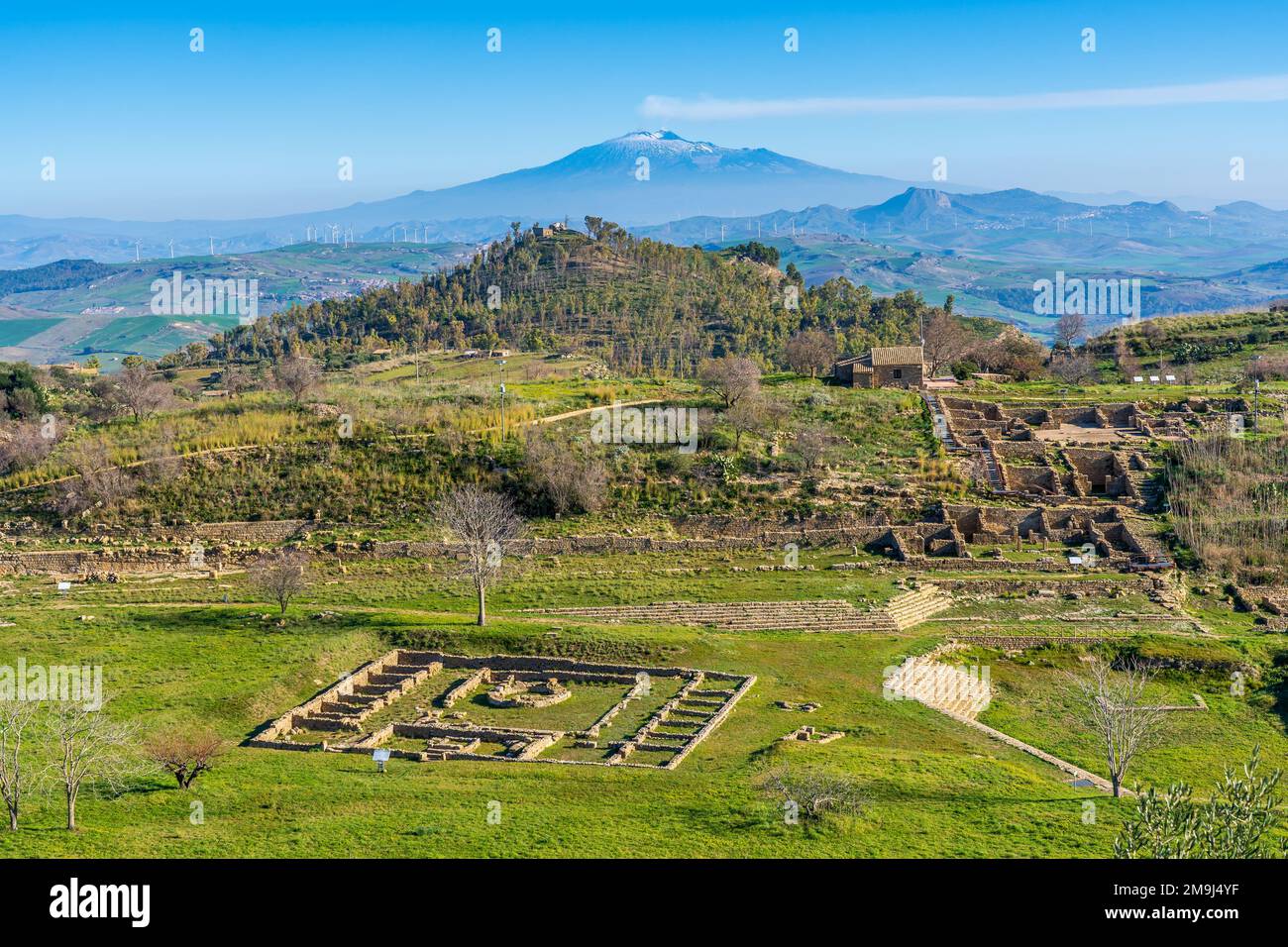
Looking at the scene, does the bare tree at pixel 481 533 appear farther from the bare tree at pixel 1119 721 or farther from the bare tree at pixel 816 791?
the bare tree at pixel 1119 721

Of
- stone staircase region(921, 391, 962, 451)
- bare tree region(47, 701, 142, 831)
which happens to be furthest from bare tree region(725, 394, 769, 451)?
bare tree region(47, 701, 142, 831)

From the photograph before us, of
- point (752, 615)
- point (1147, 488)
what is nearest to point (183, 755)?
point (752, 615)

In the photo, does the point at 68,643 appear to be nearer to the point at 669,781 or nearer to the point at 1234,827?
the point at 669,781

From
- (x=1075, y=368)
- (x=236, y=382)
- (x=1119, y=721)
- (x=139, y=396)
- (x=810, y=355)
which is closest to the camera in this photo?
(x=1119, y=721)

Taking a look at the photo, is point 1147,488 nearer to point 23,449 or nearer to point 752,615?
point 752,615

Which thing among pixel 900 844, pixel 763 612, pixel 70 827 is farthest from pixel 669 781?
pixel 763 612

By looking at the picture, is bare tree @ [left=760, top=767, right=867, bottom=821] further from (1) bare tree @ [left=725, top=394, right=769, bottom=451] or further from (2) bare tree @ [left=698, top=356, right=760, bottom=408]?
(2) bare tree @ [left=698, top=356, right=760, bottom=408]

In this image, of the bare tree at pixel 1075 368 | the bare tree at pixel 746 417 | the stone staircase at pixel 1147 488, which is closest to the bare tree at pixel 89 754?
the bare tree at pixel 746 417
